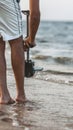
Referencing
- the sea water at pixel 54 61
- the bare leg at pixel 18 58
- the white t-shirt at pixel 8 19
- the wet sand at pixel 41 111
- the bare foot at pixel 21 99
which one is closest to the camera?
the wet sand at pixel 41 111

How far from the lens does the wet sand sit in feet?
13.0

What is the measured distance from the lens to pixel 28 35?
524cm

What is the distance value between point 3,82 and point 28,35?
717 mm

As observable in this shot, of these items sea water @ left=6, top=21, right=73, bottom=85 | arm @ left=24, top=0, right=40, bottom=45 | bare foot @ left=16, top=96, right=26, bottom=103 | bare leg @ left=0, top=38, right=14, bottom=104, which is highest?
arm @ left=24, top=0, right=40, bottom=45

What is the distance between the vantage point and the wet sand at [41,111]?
13.0 ft

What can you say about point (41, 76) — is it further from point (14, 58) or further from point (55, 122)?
point (55, 122)

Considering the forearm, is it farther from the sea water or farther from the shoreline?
the sea water

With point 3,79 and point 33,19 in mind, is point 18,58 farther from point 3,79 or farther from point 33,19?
point 33,19

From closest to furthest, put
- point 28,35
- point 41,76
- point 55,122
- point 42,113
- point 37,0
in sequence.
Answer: point 55,122, point 42,113, point 37,0, point 28,35, point 41,76

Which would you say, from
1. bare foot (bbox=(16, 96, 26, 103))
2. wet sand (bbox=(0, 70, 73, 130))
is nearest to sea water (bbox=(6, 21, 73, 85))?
wet sand (bbox=(0, 70, 73, 130))

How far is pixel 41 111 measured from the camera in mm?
4566

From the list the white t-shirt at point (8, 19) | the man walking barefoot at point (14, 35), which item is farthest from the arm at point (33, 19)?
the white t-shirt at point (8, 19)

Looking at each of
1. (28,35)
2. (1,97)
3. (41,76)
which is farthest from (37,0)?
(41,76)

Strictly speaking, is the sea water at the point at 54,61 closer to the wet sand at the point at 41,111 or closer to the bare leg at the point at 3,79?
the wet sand at the point at 41,111
